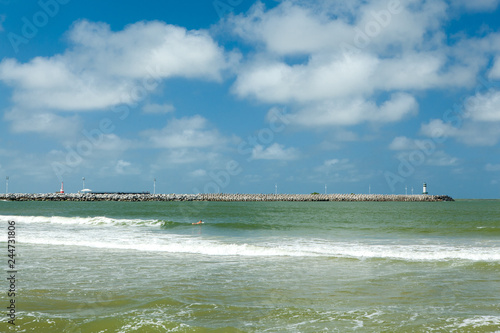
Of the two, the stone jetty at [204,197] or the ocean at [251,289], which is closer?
the ocean at [251,289]

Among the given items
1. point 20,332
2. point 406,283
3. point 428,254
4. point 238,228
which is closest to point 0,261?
point 20,332

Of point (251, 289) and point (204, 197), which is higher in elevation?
point (204, 197)

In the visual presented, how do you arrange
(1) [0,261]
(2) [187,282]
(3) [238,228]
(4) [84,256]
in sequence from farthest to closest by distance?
(3) [238,228], (4) [84,256], (1) [0,261], (2) [187,282]

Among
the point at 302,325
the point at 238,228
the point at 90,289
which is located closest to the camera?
the point at 302,325

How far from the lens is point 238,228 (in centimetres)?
3183

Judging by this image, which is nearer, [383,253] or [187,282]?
[187,282]

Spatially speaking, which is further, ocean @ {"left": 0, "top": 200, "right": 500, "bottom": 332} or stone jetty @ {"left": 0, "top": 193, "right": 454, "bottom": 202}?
stone jetty @ {"left": 0, "top": 193, "right": 454, "bottom": 202}

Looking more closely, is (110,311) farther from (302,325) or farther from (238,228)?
(238,228)

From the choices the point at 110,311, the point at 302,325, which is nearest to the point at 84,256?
the point at 110,311

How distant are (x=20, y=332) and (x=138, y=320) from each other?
1979 mm

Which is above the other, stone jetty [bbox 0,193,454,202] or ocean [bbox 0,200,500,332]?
stone jetty [bbox 0,193,454,202]

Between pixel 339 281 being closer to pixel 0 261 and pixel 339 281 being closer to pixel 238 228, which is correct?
pixel 0 261

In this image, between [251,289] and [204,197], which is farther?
[204,197]

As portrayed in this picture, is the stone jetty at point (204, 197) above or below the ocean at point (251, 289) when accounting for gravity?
above
